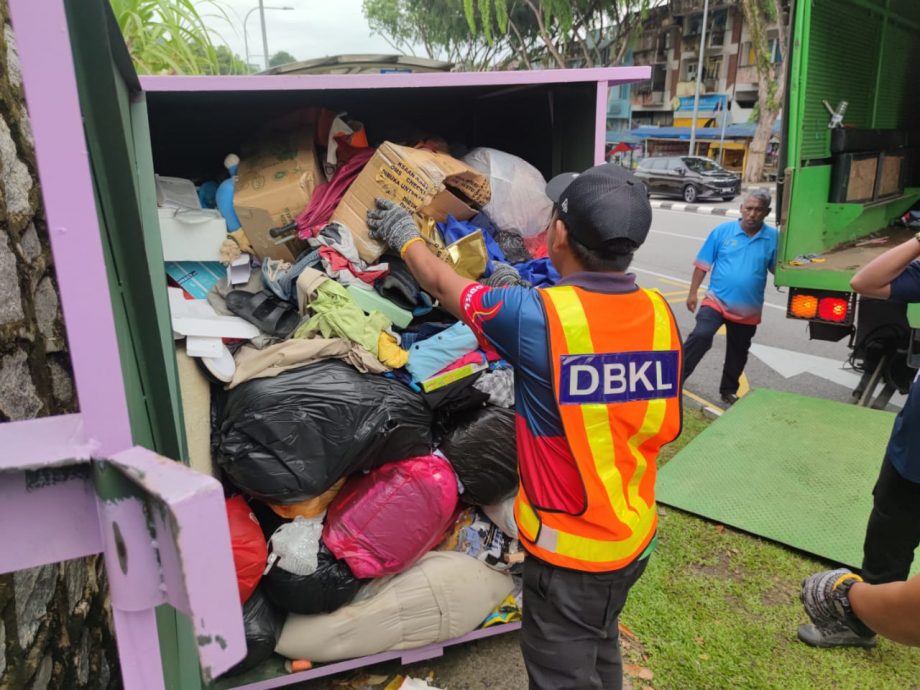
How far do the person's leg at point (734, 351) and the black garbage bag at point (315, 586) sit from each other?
365cm

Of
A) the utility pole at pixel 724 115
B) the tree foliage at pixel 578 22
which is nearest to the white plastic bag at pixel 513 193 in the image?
the tree foliage at pixel 578 22

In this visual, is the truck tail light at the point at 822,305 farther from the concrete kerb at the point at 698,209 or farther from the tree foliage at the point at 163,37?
the concrete kerb at the point at 698,209

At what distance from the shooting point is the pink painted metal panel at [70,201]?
22.3 inches

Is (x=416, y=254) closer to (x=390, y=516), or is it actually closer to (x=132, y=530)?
(x=390, y=516)

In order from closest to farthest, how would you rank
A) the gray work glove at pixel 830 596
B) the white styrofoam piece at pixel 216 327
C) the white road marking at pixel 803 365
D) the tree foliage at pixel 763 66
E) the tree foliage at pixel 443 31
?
the gray work glove at pixel 830 596
the white styrofoam piece at pixel 216 327
the white road marking at pixel 803 365
the tree foliage at pixel 763 66
the tree foliage at pixel 443 31

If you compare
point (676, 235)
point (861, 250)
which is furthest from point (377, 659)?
point (676, 235)

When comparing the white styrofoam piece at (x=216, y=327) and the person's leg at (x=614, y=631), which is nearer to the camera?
the person's leg at (x=614, y=631)

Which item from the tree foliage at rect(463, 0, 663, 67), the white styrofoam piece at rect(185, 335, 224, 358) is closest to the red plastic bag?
the white styrofoam piece at rect(185, 335, 224, 358)

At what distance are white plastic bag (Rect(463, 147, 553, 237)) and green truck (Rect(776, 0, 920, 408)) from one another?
176 cm

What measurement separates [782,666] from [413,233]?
7.50 ft

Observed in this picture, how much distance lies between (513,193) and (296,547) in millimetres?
1829

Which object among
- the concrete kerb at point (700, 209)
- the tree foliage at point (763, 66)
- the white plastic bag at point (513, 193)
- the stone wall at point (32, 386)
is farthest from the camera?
the concrete kerb at point (700, 209)

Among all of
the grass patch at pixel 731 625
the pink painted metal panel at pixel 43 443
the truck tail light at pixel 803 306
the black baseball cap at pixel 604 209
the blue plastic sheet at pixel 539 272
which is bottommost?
the grass patch at pixel 731 625

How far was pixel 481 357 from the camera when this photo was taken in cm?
259
